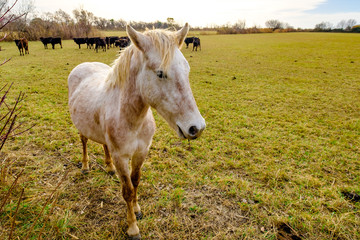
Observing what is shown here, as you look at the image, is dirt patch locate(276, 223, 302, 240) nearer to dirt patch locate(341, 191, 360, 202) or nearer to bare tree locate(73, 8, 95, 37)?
dirt patch locate(341, 191, 360, 202)

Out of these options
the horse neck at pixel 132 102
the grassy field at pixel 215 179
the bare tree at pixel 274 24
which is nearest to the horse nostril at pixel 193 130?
the horse neck at pixel 132 102

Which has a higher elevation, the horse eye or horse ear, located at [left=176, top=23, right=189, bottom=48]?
horse ear, located at [left=176, top=23, right=189, bottom=48]

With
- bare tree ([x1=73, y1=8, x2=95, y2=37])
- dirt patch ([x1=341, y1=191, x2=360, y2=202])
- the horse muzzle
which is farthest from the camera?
bare tree ([x1=73, y1=8, x2=95, y2=37])

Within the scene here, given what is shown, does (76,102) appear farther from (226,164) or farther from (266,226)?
(266,226)

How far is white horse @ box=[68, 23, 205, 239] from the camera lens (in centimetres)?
161

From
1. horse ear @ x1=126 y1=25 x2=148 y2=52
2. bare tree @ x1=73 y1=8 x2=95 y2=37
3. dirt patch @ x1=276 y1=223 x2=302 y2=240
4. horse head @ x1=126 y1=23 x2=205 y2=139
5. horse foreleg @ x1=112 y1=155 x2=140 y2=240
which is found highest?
bare tree @ x1=73 y1=8 x2=95 y2=37

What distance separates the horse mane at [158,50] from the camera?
1.59m

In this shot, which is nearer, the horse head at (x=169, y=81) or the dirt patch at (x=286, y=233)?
the horse head at (x=169, y=81)

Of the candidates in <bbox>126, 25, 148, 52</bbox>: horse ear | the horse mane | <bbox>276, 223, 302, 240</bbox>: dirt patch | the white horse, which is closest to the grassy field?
<bbox>276, 223, 302, 240</bbox>: dirt patch

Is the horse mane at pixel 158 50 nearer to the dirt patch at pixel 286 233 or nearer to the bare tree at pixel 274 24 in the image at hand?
the dirt patch at pixel 286 233

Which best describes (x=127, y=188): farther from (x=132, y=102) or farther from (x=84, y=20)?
(x=84, y=20)

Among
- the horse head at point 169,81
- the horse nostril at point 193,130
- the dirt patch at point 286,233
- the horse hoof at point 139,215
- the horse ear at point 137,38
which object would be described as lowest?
the dirt patch at point 286,233

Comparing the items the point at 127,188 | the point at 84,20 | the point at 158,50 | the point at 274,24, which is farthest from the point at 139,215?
the point at 274,24

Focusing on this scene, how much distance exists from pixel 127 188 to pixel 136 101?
1.14m
